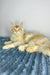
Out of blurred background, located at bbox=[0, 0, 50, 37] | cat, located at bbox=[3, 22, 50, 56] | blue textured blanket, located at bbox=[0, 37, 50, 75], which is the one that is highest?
blurred background, located at bbox=[0, 0, 50, 37]

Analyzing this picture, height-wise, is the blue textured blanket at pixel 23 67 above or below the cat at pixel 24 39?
below

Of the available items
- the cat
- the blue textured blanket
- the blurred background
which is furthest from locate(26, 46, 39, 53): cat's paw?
the blurred background

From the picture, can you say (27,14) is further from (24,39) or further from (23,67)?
(23,67)

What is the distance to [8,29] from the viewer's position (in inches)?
89.0

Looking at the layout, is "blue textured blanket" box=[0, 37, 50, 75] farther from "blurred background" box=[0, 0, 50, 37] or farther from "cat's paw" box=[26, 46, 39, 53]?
"blurred background" box=[0, 0, 50, 37]

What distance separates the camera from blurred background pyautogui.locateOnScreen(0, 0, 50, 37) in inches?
75.2

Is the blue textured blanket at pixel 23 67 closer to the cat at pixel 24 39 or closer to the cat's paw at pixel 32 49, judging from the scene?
the cat's paw at pixel 32 49

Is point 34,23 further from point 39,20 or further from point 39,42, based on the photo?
point 39,42

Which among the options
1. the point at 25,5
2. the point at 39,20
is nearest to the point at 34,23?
the point at 39,20

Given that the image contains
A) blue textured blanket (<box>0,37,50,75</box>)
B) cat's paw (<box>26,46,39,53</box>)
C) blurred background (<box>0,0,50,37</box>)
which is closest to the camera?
blue textured blanket (<box>0,37,50,75</box>)

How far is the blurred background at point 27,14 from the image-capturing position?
1.91 meters

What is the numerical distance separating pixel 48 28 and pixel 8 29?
851 mm

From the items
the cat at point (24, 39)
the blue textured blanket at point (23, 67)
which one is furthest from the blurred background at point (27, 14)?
the blue textured blanket at point (23, 67)

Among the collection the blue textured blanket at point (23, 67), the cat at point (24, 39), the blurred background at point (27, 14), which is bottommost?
the blue textured blanket at point (23, 67)
